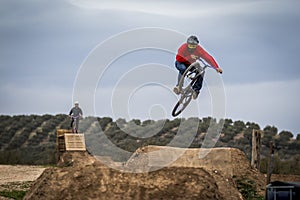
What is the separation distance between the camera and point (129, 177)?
14812 mm

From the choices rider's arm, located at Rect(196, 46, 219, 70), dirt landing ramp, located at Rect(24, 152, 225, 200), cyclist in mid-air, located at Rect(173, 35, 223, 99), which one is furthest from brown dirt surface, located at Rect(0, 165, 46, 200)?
rider's arm, located at Rect(196, 46, 219, 70)

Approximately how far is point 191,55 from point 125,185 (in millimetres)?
3911

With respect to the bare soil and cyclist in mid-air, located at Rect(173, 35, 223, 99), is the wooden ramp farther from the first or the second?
cyclist in mid-air, located at Rect(173, 35, 223, 99)

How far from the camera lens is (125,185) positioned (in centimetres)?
1464

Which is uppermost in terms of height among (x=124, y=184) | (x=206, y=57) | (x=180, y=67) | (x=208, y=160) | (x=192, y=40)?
(x=192, y=40)

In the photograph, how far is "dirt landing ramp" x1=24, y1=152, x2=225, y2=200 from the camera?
14.5 metres

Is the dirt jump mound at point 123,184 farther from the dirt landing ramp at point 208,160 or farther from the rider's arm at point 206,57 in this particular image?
the dirt landing ramp at point 208,160

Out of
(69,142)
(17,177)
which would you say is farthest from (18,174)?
(69,142)

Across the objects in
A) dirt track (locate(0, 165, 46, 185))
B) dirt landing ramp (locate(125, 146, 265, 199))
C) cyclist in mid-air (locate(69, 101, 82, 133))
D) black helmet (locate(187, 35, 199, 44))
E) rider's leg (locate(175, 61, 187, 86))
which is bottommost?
dirt track (locate(0, 165, 46, 185))

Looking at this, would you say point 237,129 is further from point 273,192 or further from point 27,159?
point 273,192

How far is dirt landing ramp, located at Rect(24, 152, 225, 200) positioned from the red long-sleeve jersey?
2911 millimetres

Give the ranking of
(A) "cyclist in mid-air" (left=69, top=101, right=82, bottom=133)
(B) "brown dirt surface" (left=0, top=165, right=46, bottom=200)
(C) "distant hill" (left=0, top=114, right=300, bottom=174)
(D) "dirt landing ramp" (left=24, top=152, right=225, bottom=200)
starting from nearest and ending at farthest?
(D) "dirt landing ramp" (left=24, top=152, right=225, bottom=200), (B) "brown dirt surface" (left=0, top=165, right=46, bottom=200), (A) "cyclist in mid-air" (left=69, top=101, right=82, bottom=133), (C) "distant hill" (left=0, top=114, right=300, bottom=174)

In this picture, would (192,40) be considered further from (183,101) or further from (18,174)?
(18,174)

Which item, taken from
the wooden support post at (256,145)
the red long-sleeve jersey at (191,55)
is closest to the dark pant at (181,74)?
the red long-sleeve jersey at (191,55)
